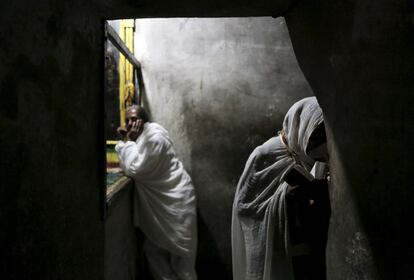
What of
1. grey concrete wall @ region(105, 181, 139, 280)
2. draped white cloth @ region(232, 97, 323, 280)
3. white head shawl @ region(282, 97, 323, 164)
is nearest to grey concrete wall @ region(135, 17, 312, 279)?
grey concrete wall @ region(105, 181, 139, 280)

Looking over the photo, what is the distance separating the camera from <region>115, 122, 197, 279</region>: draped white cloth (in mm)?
3180

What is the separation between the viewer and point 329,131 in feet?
4.23

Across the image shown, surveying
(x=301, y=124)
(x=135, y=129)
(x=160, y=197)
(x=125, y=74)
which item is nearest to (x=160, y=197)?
(x=160, y=197)

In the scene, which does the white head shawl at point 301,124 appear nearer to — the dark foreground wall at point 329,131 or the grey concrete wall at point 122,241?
the dark foreground wall at point 329,131

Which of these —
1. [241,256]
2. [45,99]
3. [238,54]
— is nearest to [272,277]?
[241,256]

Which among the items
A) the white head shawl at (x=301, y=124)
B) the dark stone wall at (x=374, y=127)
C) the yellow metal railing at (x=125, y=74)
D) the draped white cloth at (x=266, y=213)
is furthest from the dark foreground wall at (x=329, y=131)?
the yellow metal railing at (x=125, y=74)

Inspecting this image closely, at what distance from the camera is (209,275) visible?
3.64 meters

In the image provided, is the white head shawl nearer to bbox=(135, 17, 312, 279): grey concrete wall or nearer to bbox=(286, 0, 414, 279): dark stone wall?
bbox=(286, 0, 414, 279): dark stone wall

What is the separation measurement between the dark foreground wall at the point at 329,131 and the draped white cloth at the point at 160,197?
180 cm

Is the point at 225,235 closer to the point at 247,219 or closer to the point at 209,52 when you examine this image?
the point at 247,219

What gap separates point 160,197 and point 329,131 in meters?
2.25

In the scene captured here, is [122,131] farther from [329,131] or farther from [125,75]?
[329,131]

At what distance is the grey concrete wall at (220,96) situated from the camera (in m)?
3.60

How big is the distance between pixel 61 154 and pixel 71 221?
0.26 meters
